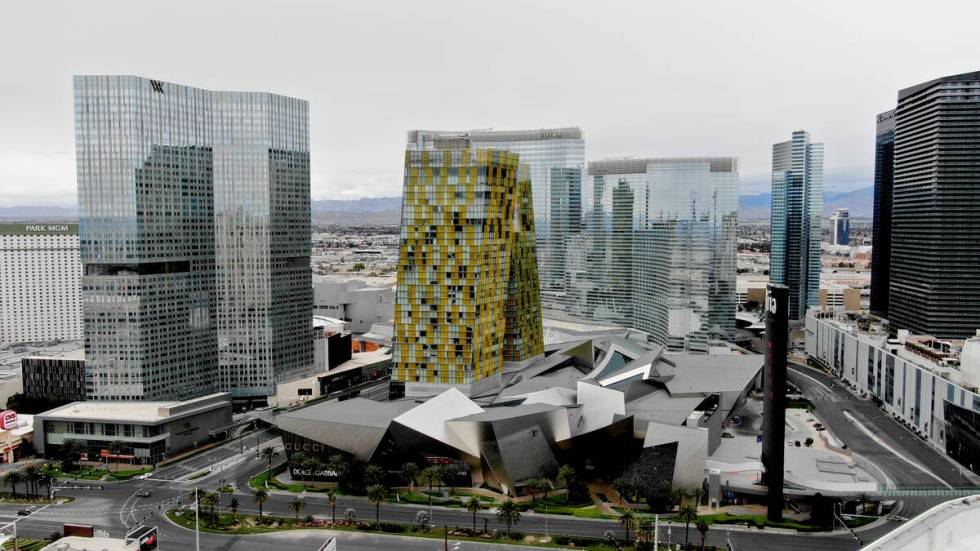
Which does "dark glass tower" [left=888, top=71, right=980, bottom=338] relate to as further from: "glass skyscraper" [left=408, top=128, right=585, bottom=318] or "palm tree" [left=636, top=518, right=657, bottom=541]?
"palm tree" [left=636, top=518, right=657, bottom=541]

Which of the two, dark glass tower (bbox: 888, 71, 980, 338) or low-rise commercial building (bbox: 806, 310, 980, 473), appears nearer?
low-rise commercial building (bbox: 806, 310, 980, 473)

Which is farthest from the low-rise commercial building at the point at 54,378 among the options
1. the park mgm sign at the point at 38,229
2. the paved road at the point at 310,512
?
the park mgm sign at the point at 38,229

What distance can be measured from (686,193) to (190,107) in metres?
94.3

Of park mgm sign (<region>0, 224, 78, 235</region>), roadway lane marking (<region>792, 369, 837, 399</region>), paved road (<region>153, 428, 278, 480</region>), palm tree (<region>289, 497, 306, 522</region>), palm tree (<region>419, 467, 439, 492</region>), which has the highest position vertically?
park mgm sign (<region>0, 224, 78, 235</region>)

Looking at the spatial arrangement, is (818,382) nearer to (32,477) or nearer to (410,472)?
(410,472)

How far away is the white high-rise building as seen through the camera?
605 feet

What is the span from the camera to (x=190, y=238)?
120 metres

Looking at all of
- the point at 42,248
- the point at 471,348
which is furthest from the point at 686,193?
the point at 42,248

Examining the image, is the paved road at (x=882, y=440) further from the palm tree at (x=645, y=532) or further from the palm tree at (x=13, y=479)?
the palm tree at (x=13, y=479)

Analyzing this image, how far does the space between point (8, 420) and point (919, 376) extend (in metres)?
126

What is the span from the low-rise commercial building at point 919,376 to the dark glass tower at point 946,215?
431 inches

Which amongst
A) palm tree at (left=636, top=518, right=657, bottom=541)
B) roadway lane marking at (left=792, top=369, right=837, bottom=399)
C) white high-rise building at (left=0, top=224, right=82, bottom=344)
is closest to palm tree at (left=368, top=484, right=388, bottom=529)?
palm tree at (left=636, top=518, right=657, bottom=541)

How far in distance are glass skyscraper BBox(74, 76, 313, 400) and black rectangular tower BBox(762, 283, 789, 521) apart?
82.4 meters

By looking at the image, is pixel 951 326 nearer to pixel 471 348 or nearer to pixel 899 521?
pixel 899 521
